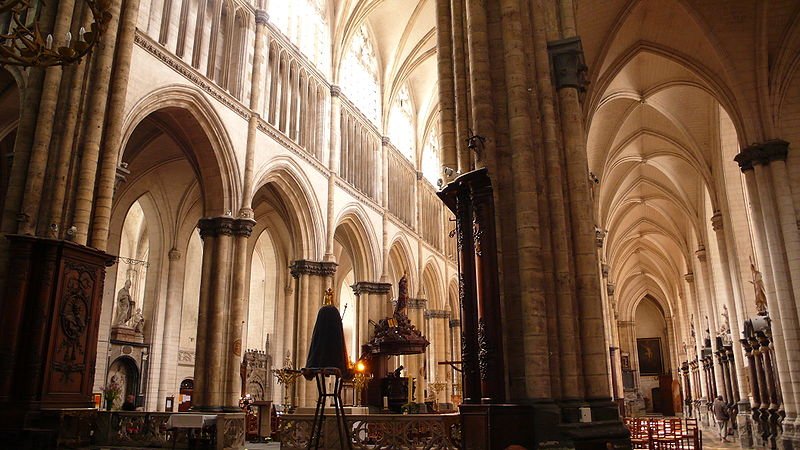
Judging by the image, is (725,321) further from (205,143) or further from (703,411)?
(205,143)

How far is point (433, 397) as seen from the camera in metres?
26.8

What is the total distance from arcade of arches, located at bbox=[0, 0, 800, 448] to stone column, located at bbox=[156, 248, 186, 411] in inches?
3.0

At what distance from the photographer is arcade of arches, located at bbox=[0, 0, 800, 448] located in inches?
333

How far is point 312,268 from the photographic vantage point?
1950cm

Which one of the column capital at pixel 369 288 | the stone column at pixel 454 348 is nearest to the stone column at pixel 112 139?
the column capital at pixel 369 288

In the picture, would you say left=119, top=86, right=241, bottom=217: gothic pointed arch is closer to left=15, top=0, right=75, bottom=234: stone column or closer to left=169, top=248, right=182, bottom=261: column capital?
left=15, top=0, right=75, bottom=234: stone column

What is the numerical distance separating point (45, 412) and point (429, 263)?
24.1 meters

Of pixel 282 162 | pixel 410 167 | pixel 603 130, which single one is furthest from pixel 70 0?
pixel 410 167

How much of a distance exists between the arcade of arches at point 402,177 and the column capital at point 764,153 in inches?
3.0

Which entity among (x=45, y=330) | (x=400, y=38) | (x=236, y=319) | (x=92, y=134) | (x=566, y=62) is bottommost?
(x=45, y=330)

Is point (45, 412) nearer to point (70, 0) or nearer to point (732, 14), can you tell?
point (70, 0)

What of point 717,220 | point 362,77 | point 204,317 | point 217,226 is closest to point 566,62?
point 217,226

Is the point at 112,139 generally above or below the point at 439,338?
above

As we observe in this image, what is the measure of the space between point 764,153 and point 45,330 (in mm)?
16290
